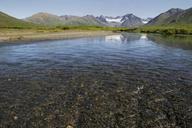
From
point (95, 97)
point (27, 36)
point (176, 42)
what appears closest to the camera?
point (95, 97)

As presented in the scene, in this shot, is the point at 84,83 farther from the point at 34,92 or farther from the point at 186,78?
the point at 186,78

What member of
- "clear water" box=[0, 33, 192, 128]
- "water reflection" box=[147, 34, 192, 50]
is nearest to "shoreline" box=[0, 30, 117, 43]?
"water reflection" box=[147, 34, 192, 50]

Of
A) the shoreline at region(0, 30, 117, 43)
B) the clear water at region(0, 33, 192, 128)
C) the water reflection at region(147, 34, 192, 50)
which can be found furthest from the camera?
the shoreline at region(0, 30, 117, 43)

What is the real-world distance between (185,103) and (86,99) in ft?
26.1

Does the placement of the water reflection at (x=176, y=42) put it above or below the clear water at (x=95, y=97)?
below

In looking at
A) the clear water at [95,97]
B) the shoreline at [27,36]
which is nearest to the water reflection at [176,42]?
the clear water at [95,97]

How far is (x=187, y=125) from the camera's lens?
15.4m

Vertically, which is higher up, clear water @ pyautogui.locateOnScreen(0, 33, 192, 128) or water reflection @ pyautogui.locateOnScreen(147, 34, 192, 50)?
clear water @ pyautogui.locateOnScreen(0, 33, 192, 128)

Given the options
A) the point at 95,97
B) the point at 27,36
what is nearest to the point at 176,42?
the point at 27,36

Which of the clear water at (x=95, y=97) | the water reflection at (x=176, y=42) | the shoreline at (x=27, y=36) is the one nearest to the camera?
the clear water at (x=95, y=97)

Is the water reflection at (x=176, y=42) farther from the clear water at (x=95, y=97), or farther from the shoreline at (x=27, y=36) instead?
the shoreline at (x=27, y=36)

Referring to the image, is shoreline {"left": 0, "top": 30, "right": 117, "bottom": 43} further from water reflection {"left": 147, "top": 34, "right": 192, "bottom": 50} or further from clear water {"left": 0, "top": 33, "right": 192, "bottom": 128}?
clear water {"left": 0, "top": 33, "right": 192, "bottom": 128}

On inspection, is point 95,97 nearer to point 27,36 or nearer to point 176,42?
point 176,42

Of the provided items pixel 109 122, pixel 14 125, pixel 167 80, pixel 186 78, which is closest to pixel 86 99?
pixel 109 122
